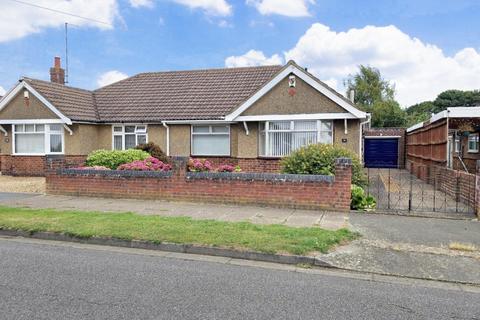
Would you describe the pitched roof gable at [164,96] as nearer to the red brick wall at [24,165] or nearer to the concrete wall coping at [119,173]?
the red brick wall at [24,165]

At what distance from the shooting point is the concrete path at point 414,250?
565 centimetres

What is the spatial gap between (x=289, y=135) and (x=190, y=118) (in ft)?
14.9

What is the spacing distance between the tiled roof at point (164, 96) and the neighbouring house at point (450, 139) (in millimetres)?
7401

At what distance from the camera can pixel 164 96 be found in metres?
19.7

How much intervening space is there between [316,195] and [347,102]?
566 cm

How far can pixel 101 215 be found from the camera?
8.98 meters

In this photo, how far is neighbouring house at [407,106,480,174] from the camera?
511 inches

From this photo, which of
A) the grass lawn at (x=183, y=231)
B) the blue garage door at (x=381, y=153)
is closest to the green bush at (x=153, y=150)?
the grass lawn at (x=183, y=231)

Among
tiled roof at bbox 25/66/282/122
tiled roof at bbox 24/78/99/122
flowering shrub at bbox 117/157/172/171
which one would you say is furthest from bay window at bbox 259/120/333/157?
tiled roof at bbox 24/78/99/122

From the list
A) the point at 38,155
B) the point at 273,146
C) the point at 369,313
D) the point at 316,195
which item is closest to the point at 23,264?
the point at 369,313

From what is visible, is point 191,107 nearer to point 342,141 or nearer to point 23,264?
point 342,141

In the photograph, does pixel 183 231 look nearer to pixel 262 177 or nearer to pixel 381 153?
pixel 262 177

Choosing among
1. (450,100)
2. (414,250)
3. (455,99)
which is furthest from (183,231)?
(450,100)

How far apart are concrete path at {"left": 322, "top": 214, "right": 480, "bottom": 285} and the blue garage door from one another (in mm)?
21680
